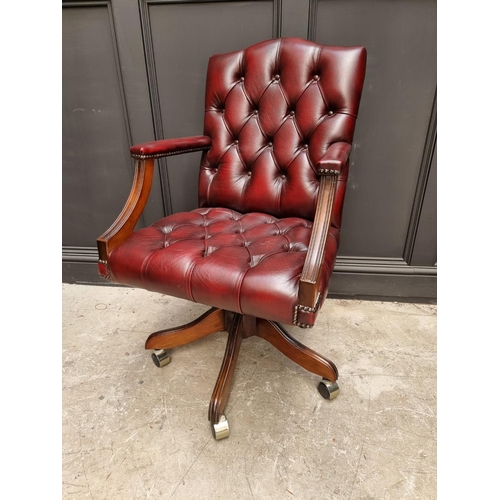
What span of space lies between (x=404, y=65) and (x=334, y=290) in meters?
1.04

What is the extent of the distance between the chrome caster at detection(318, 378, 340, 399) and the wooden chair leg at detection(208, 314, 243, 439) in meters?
0.31

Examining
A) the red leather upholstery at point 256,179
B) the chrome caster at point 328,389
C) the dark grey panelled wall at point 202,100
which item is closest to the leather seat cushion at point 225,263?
the red leather upholstery at point 256,179

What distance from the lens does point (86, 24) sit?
1.45 meters

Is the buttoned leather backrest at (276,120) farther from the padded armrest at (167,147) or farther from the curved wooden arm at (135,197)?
the curved wooden arm at (135,197)

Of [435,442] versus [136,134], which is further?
[136,134]

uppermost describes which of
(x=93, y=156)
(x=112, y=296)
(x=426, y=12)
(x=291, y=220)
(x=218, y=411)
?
(x=426, y=12)

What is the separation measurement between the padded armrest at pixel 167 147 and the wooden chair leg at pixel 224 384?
0.60 meters

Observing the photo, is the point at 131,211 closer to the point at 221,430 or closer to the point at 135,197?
the point at 135,197

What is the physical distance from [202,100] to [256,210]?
0.63 m

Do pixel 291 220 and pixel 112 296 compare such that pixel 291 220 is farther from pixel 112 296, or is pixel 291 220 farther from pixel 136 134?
pixel 112 296

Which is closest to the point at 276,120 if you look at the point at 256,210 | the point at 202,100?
the point at 256,210

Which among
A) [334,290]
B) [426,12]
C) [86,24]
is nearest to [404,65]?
[426,12]

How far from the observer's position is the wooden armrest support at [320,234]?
75 centimetres

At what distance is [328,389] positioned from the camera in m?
1.10
